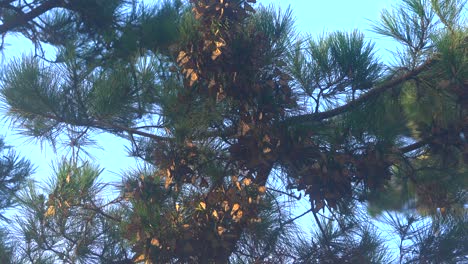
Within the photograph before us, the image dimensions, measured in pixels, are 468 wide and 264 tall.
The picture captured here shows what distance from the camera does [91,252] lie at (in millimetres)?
3369

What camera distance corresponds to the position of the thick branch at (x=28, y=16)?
4.02 meters

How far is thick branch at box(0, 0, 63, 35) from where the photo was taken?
402 centimetres

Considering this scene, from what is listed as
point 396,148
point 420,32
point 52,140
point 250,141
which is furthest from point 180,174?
point 420,32

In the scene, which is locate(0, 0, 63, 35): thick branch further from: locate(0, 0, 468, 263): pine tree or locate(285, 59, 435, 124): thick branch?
locate(285, 59, 435, 124): thick branch

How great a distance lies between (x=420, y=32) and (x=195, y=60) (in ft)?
2.65

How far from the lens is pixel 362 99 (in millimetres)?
3285

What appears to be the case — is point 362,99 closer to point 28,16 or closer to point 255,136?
point 255,136

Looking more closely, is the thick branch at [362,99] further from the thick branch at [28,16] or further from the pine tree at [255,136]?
the thick branch at [28,16]

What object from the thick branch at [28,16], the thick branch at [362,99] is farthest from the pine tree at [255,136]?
the thick branch at [28,16]

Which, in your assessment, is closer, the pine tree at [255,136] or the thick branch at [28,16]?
the pine tree at [255,136]

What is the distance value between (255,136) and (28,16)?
1.51 m

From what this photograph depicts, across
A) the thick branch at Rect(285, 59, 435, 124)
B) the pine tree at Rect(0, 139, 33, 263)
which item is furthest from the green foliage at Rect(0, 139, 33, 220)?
the thick branch at Rect(285, 59, 435, 124)

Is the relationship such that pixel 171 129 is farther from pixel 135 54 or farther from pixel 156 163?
pixel 135 54

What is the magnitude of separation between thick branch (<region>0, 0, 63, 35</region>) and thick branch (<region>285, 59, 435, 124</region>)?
1384 mm
